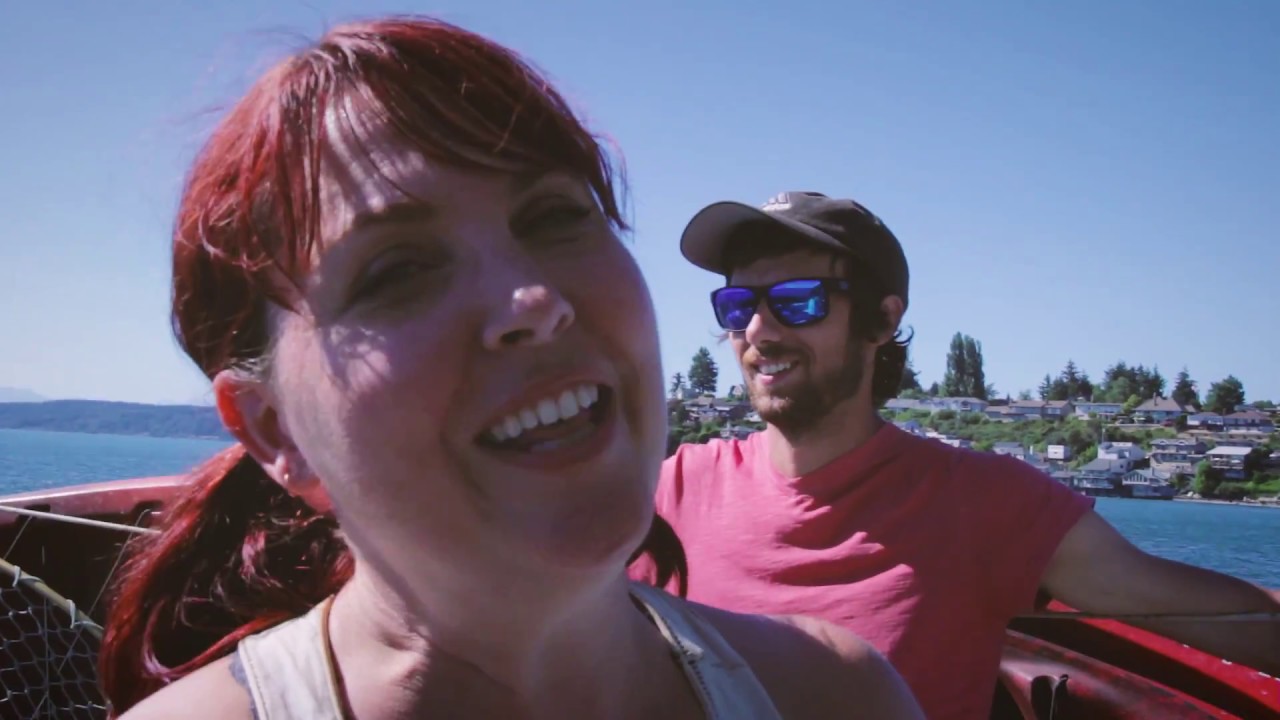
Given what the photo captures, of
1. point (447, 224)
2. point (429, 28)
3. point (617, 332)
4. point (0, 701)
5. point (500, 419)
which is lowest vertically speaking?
point (0, 701)

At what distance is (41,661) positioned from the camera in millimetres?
2777

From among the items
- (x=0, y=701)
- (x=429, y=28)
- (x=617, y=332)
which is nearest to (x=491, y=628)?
(x=617, y=332)

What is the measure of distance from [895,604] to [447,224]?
79.6 inches

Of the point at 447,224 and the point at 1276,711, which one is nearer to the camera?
the point at 447,224

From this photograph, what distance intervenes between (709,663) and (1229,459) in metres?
8.18

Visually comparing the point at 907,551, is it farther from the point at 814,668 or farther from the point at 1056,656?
the point at 814,668

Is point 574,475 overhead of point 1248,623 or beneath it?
overhead

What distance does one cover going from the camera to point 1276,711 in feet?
9.16

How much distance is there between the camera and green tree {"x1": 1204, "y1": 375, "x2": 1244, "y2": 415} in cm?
1302

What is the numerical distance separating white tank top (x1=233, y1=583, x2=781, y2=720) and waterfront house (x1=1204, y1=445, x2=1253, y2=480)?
7.41 meters

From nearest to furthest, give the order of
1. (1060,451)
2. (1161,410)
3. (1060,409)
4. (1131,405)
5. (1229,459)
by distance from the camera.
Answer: (1229,459)
(1060,451)
(1161,410)
(1131,405)
(1060,409)

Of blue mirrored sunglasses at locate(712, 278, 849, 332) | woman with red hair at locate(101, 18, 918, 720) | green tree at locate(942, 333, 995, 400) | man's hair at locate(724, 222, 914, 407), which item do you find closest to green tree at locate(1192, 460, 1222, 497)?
man's hair at locate(724, 222, 914, 407)

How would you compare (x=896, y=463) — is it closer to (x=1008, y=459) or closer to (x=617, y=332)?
(x=1008, y=459)

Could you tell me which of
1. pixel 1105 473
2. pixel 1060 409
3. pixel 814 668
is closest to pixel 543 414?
pixel 814 668
